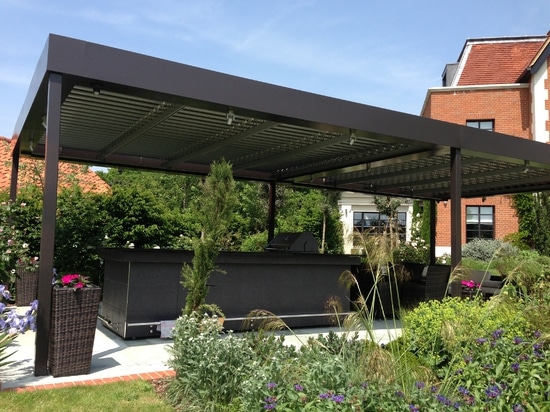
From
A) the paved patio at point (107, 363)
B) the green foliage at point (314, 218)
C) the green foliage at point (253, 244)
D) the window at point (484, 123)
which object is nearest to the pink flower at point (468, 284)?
the paved patio at point (107, 363)

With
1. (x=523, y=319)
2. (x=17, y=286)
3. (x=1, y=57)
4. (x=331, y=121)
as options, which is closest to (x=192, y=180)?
(x=1, y=57)

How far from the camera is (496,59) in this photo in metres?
24.4

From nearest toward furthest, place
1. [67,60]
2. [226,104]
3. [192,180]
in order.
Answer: [67,60]
[226,104]
[192,180]

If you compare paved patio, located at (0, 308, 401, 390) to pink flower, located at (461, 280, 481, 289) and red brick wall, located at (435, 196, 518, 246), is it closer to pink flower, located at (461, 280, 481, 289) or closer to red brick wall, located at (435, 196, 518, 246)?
pink flower, located at (461, 280, 481, 289)

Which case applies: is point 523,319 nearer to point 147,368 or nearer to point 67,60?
point 147,368

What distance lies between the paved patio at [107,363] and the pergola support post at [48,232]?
9.9 inches

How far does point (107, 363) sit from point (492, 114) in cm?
2040

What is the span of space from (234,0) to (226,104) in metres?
3.52

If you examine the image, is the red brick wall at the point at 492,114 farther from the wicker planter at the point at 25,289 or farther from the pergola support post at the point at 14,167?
the pergola support post at the point at 14,167

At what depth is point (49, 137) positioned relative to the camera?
4711mm

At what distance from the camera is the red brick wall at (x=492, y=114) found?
20.9 m

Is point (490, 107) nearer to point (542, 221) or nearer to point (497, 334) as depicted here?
point (542, 221)

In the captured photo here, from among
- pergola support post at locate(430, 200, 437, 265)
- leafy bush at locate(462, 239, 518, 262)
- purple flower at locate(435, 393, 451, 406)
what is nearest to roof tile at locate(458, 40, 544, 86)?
leafy bush at locate(462, 239, 518, 262)

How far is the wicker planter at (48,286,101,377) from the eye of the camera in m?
4.64
